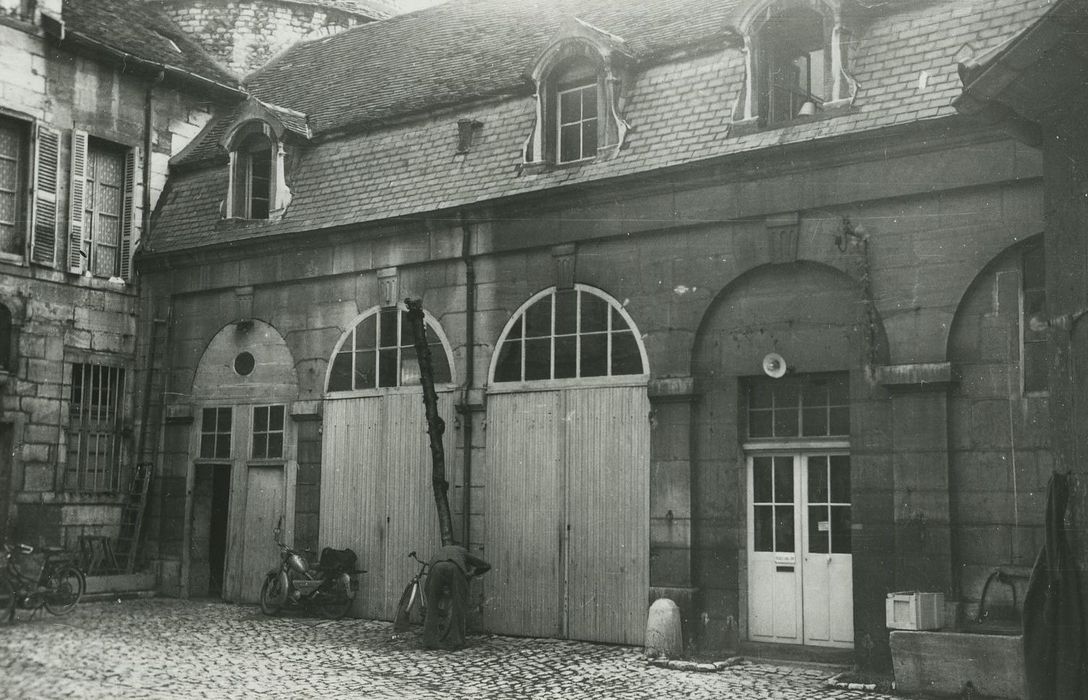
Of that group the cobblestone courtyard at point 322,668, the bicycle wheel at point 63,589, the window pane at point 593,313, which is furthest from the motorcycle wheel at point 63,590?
the window pane at point 593,313

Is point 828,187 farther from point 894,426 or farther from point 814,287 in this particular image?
point 894,426

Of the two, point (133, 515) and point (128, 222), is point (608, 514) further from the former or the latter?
point (128, 222)

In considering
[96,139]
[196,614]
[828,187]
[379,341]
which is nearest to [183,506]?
[196,614]

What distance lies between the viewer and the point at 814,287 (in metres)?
12.3

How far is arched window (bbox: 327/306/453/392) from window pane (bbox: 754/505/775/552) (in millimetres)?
4628

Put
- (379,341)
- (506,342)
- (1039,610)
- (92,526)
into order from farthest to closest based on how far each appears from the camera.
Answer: (92,526) → (379,341) → (506,342) → (1039,610)

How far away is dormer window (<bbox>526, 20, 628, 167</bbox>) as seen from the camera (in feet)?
46.3

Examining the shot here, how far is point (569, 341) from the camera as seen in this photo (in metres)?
14.1

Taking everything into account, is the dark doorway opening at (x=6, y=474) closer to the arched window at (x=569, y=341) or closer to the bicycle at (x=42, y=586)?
the bicycle at (x=42, y=586)

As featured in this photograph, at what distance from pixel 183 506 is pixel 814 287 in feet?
34.7

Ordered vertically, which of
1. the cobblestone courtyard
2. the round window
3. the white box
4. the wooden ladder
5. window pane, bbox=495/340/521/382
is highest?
the round window

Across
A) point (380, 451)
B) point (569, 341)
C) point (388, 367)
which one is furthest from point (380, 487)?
point (569, 341)

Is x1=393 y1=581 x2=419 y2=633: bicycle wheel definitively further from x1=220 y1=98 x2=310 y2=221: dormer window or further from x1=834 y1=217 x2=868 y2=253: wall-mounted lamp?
x1=834 y1=217 x2=868 y2=253: wall-mounted lamp

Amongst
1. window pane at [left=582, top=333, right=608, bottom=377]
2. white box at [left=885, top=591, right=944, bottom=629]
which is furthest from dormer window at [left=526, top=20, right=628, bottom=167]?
white box at [left=885, top=591, right=944, bottom=629]
